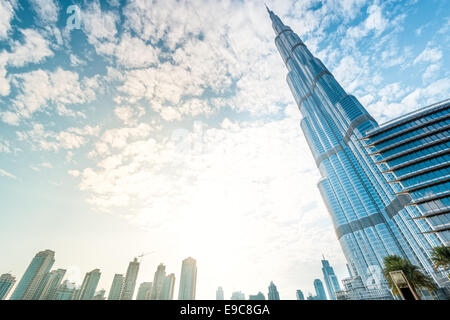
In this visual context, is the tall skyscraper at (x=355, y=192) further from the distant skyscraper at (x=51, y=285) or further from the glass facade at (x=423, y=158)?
the distant skyscraper at (x=51, y=285)

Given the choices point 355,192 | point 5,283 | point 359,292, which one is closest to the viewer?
point 359,292

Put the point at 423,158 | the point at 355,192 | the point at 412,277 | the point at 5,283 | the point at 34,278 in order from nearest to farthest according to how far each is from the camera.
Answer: the point at 412,277 < the point at 423,158 < the point at 355,192 < the point at 5,283 < the point at 34,278

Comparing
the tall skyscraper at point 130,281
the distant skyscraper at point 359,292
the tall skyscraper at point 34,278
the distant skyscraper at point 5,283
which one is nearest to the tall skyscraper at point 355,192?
the distant skyscraper at point 359,292

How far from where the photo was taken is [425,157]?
6175 cm

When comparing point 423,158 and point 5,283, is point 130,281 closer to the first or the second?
point 5,283

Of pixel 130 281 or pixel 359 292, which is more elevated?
pixel 130 281

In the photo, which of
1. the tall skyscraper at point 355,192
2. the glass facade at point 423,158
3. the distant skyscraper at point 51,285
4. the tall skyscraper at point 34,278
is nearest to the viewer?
the glass facade at point 423,158

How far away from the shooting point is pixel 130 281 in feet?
613

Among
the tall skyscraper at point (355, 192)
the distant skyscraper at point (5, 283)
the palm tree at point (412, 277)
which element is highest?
the tall skyscraper at point (355, 192)

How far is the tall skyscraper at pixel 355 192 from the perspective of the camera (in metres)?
109

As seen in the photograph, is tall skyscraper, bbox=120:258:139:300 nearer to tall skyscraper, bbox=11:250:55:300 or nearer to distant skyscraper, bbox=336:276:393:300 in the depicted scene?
tall skyscraper, bbox=11:250:55:300

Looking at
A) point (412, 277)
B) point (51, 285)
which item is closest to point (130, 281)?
point (51, 285)

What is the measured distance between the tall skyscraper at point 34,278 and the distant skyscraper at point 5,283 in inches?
386

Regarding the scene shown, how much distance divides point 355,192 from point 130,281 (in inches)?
8298
